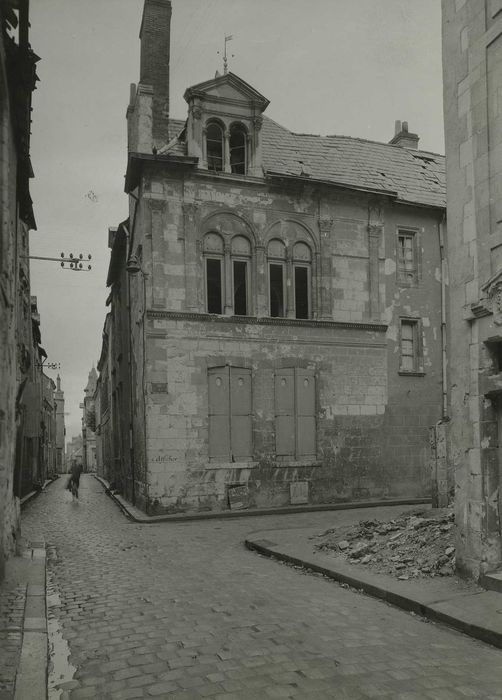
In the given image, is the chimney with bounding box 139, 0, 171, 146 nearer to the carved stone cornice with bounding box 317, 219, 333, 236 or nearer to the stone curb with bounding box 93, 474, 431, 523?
the carved stone cornice with bounding box 317, 219, 333, 236

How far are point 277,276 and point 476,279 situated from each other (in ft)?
35.6

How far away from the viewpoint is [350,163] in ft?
68.9

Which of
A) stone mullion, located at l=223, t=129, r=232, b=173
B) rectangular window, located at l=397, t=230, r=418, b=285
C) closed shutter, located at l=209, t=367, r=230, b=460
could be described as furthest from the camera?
rectangular window, located at l=397, t=230, r=418, b=285

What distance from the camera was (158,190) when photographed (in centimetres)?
1698

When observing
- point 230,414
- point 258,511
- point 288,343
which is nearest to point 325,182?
point 288,343

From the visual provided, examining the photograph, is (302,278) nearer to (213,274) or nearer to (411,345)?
(213,274)

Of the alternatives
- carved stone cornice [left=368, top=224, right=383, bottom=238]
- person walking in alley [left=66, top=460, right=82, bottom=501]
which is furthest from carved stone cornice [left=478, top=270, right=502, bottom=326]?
person walking in alley [left=66, top=460, right=82, bottom=501]

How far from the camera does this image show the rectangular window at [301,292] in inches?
734

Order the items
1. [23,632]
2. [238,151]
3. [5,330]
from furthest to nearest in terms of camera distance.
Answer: [238,151], [5,330], [23,632]

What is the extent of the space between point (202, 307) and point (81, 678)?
500 inches

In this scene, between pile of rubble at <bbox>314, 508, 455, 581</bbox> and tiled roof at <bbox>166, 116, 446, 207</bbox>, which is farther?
tiled roof at <bbox>166, 116, 446, 207</bbox>

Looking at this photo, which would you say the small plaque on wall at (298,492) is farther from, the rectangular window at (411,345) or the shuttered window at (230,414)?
the rectangular window at (411,345)

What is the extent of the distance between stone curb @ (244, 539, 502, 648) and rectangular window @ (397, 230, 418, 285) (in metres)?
11.9

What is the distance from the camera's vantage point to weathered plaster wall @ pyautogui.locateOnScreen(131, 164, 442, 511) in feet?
54.6
